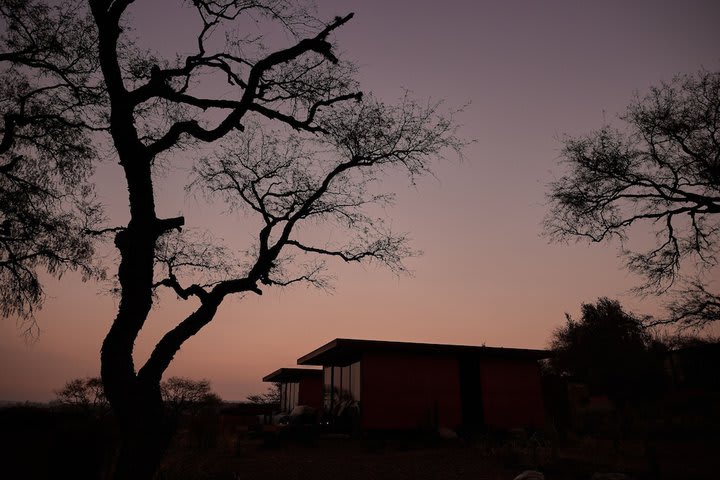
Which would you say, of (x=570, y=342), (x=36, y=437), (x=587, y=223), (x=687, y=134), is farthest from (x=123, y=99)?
(x=570, y=342)

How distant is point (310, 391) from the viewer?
76.8 feet

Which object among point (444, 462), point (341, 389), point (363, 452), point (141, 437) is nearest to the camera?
point (141, 437)

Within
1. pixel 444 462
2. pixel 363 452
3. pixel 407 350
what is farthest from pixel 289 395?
pixel 444 462

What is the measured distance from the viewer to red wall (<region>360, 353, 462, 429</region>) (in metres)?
14.0

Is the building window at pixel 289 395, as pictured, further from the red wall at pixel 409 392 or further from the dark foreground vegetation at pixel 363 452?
the red wall at pixel 409 392

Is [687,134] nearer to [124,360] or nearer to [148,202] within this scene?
[148,202]

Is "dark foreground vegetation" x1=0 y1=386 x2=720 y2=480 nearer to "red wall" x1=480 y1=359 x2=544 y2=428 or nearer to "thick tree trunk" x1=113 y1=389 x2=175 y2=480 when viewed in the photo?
"thick tree trunk" x1=113 y1=389 x2=175 y2=480

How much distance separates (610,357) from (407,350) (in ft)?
58.1

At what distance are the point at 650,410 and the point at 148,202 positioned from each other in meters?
21.3

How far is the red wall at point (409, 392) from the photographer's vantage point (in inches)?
551

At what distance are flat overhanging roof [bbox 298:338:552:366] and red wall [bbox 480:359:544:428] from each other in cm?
43

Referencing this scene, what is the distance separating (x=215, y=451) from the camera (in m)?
11.1

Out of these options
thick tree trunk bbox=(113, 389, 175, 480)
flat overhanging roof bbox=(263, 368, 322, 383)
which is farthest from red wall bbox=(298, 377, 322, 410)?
thick tree trunk bbox=(113, 389, 175, 480)

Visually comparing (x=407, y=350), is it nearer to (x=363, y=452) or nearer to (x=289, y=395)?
(x=363, y=452)
